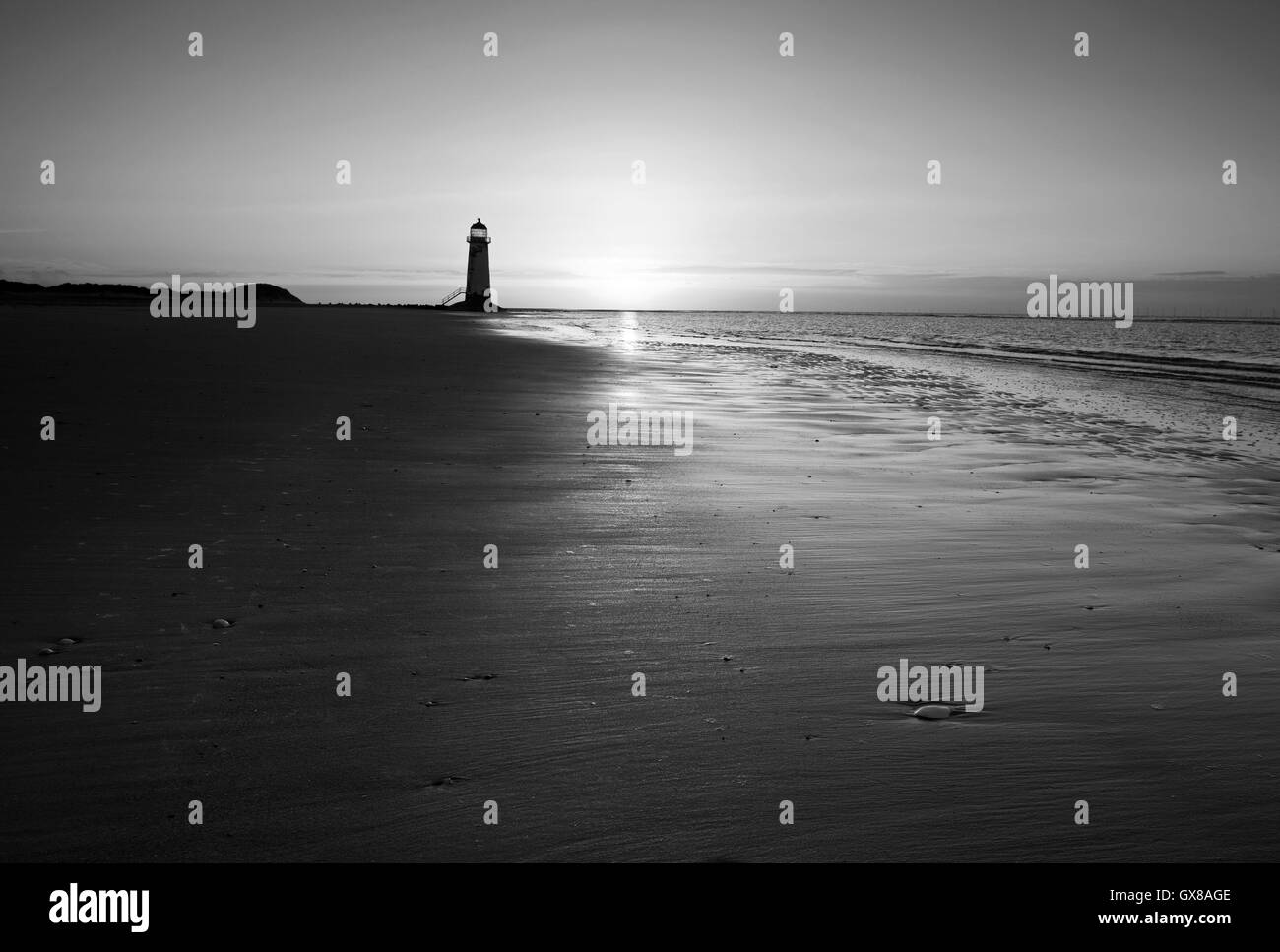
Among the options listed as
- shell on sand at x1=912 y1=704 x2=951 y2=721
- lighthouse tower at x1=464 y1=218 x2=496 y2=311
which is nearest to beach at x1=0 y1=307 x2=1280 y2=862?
shell on sand at x1=912 y1=704 x2=951 y2=721

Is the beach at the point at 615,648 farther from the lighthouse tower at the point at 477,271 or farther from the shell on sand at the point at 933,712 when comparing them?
the lighthouse tower at the point at 477,271

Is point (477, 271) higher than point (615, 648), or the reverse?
point (477, 271)

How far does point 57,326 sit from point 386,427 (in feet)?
67.5

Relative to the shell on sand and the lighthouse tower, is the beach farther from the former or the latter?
the lighthouse tower

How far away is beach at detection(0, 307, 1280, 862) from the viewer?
3.19m

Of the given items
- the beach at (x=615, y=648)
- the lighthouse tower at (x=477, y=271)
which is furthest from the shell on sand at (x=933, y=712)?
the lighthouse tower at (x=477, y=271)

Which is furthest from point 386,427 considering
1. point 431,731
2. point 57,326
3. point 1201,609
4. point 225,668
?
point 57,326

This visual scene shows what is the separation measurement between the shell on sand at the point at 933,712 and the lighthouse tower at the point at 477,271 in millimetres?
89615

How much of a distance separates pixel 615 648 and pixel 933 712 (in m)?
1.65

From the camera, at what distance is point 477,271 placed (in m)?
90.9

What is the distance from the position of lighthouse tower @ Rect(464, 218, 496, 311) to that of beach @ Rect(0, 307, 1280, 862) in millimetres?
81498

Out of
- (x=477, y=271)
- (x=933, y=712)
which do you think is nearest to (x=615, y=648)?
(x=933, y=712)

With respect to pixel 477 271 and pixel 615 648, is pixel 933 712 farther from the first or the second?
pixel 477 271

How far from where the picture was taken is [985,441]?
1315 centimetres
